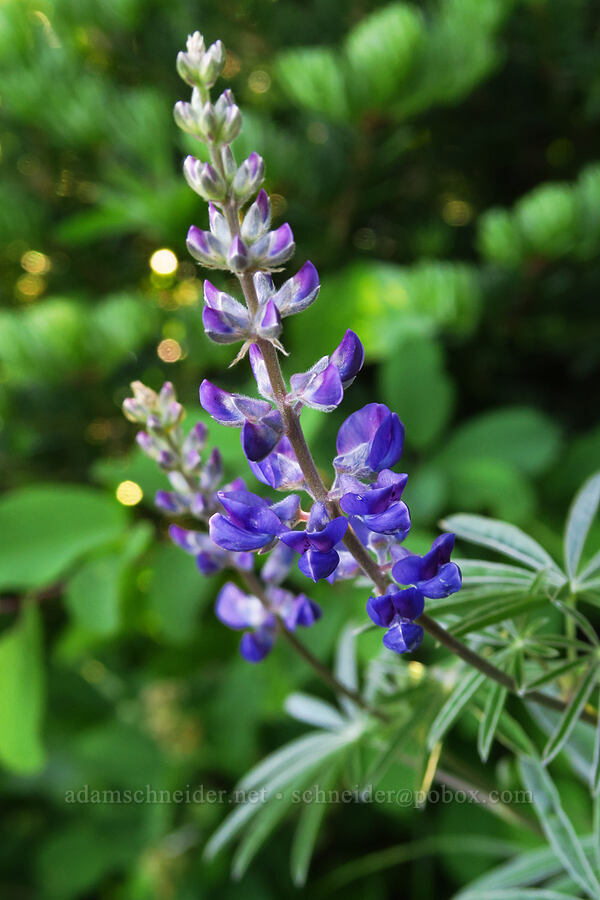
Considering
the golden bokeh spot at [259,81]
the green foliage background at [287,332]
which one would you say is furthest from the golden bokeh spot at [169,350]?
the golden bokeh spot at [259,81]

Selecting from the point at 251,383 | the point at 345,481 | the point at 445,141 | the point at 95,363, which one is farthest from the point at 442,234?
the point at 345,481

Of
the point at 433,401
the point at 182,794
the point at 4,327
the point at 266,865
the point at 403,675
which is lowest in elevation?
the point at 266,865

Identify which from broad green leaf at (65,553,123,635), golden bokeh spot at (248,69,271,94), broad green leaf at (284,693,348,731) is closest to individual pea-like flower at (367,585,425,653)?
broad green leaf at (284,693,348,731)

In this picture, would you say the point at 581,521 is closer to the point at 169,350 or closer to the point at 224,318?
the point at 224,318

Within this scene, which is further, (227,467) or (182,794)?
(182,794)

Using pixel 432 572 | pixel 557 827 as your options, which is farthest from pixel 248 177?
pixel 557 827

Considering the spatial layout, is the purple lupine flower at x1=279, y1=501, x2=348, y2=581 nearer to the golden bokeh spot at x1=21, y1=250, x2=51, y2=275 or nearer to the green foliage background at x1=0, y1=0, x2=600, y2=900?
the green foliage background at x1=0, y1=0, x2=600, y2=900

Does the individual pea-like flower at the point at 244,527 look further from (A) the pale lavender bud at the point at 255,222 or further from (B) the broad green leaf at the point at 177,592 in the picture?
(B) the broad green leaf at the point at 177,592

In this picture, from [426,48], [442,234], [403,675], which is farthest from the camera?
[442,234]

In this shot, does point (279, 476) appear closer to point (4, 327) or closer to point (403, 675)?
point (403, 675)
